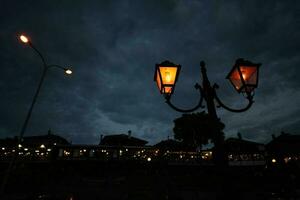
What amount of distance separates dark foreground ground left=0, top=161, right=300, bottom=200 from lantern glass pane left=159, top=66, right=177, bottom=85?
1180 centimetres

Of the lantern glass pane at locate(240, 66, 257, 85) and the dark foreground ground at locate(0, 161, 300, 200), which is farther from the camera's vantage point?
the dark foreground ground at locate(0, 161, 300, 200)

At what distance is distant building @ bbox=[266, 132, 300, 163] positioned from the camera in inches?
1398

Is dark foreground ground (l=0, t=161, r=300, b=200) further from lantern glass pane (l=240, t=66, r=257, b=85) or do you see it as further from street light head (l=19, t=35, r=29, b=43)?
lantern glass pane (l=240, t=66, r=257, b=85)

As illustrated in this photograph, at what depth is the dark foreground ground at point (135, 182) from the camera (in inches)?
629

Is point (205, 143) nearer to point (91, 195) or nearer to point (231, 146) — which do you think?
point (231, 146)

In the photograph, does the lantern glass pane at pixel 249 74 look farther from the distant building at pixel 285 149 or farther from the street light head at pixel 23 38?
the distant building at pixel 285 149

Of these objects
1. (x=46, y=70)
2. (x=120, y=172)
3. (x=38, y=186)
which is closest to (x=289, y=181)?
(x=120, y=172)

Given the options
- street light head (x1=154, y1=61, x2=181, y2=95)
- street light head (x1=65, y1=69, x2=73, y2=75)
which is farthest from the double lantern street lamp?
street light head (x1=65, y1=69, x2=73, y2=75)

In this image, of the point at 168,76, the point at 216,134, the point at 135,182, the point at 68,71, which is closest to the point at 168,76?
the point at 168,76

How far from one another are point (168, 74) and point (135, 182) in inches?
787

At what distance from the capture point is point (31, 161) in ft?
89.6

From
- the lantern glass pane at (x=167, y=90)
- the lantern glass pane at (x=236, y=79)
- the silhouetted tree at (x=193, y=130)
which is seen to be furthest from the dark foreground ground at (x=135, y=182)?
the lantern glass pane at (x=167, y=90)

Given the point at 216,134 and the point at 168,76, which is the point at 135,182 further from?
the point at 216,134

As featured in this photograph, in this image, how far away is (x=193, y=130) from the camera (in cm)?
3612
